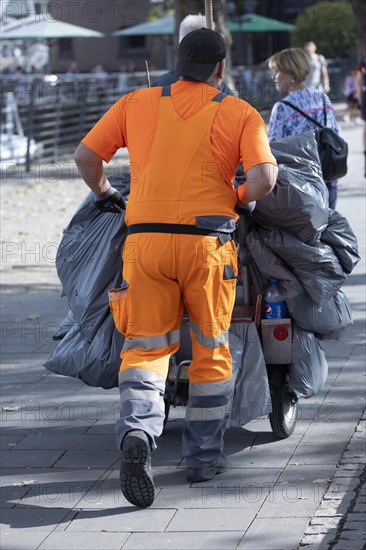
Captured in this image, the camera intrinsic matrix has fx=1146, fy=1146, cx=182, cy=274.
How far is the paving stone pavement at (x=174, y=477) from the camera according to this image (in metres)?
4.37

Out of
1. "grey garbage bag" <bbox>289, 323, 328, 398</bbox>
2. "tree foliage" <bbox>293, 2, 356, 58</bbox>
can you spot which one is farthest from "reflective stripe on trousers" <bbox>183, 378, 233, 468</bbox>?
"tree foliage" <bbox>293, 2, 356, 58</bbox>

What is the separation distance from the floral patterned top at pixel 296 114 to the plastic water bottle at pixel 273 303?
7.01 feet

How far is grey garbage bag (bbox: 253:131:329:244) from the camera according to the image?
512cm

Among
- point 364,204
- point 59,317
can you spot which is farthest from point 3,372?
point 364,204

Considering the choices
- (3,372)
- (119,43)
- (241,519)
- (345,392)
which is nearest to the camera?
(241,519)

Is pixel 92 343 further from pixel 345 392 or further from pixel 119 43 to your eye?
pixel 119 43

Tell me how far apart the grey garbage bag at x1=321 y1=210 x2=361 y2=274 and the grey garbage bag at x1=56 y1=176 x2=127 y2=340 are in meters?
0.98

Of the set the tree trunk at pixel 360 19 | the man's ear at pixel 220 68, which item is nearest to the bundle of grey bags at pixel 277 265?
the man's ear at pixel 220 68

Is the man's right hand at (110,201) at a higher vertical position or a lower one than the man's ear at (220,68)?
lower

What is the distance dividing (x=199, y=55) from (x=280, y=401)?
1679 mm

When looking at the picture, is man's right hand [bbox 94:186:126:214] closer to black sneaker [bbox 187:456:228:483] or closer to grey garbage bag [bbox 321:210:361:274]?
grey garbage bag [bbox 321:210:361:274]

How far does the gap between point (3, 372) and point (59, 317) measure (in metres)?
1.55

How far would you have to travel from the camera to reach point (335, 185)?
7883 millimetres

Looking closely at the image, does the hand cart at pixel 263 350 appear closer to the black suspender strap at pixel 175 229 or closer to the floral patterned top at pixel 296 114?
the black suspender strap at pixel 175 229
